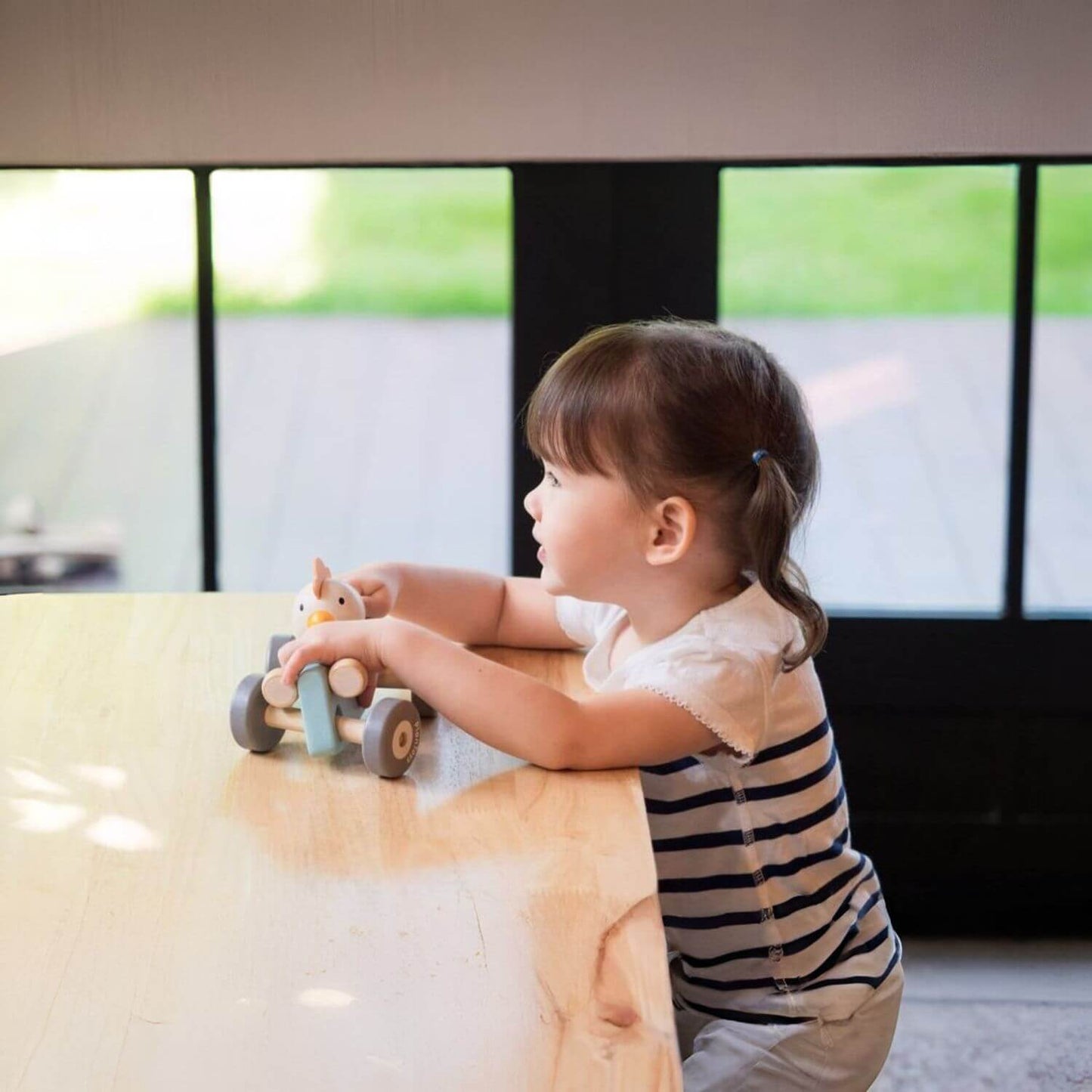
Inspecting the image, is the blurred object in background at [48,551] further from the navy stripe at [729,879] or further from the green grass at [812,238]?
the navy stripe at [729,879]

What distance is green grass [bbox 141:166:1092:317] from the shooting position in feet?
7.10

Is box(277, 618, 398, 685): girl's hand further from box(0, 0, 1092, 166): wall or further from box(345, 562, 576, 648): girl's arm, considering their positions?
box(0, 0, 1092, 166): wall

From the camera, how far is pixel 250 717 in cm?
114

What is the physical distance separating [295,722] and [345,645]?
7cm

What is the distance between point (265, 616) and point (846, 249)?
46.9 inches

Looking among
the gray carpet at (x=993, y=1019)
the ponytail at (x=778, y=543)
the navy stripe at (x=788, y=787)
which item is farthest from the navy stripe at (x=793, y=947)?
the gray carpet at (x=993, y=1019)

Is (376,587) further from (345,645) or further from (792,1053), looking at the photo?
(792,1053)

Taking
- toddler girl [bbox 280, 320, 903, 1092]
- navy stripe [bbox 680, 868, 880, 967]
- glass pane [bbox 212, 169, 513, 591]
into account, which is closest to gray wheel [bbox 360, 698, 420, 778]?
toddler girl [bbox 280, 320, 903, 1092]

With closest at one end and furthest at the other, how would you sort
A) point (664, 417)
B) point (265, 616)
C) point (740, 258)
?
point (664, 417) < point (265, 616) < point (740, 258)

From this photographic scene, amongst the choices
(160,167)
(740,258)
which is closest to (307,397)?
(160,167)

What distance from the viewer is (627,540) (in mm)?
1276

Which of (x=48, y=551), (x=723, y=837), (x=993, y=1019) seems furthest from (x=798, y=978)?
(x=48, y=551)

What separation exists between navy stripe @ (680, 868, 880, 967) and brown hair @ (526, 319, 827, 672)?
22 cm

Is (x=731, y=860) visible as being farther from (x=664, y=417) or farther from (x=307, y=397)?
(x=307, y=397)
